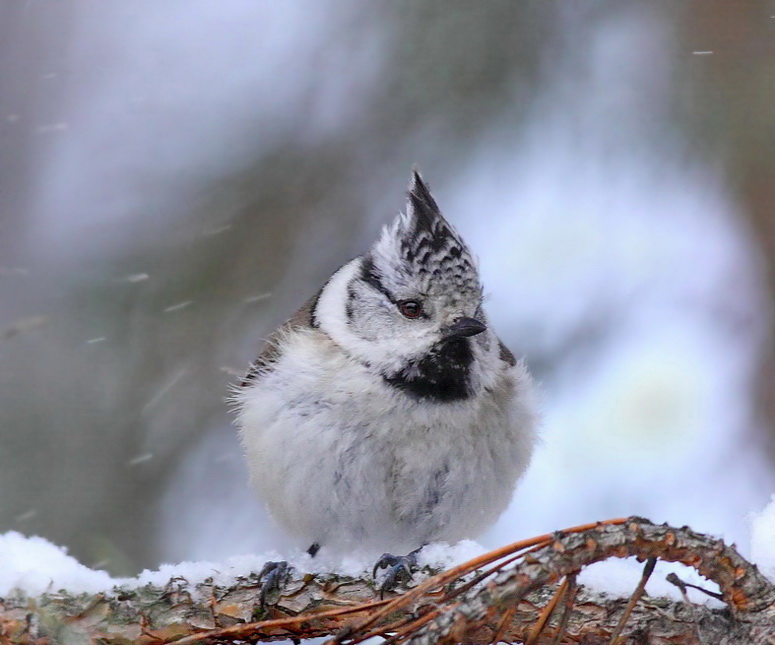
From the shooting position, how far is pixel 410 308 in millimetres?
2521

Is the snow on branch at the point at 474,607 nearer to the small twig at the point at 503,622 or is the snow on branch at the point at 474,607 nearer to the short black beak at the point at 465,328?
the small twig at the point at 503,622

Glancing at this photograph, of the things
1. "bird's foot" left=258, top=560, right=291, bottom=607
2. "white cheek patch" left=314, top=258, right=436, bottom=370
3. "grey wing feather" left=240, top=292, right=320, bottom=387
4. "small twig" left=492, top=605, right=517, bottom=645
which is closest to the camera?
"small twig" left=492, top=605, right=517, bottom=645

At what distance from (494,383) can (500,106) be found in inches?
64.2

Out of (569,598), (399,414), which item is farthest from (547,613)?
→ (399,414)

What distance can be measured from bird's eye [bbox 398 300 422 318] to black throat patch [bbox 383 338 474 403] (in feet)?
0.40

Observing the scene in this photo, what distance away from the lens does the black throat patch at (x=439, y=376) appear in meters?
2.43

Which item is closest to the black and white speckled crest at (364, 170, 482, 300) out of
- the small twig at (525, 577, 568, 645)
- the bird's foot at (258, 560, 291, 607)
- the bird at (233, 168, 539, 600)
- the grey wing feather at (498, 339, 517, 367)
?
the bird at (233, 168, 539, 600)

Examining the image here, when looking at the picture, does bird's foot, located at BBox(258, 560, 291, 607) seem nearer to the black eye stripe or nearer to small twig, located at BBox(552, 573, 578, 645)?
small twig, located at BBox(552, 573, 578, 645)

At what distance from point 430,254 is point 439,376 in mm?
360

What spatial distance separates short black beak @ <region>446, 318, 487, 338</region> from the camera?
2.39 m

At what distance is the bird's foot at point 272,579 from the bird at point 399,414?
0.56m

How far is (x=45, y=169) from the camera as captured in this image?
4090 mm

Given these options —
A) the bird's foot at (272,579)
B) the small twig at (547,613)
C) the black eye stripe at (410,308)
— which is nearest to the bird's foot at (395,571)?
the bird's foot at (272,579)

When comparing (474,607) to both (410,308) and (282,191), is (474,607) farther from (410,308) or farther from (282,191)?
(282,191)
